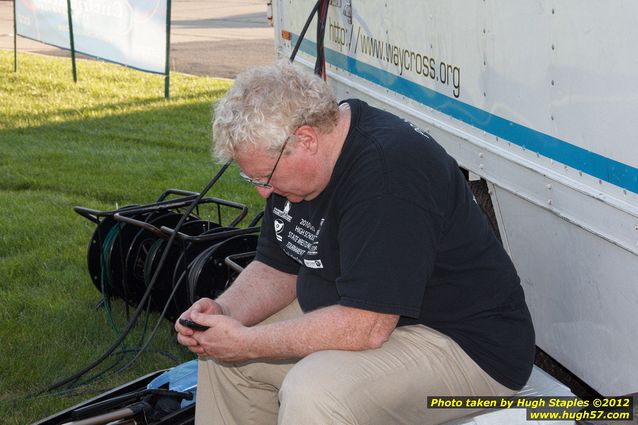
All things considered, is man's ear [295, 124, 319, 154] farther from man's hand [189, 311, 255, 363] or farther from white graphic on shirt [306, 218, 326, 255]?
man's hand [189, 311, 255, 363]

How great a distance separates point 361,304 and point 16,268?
10.6 ft

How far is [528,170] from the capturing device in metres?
2.86

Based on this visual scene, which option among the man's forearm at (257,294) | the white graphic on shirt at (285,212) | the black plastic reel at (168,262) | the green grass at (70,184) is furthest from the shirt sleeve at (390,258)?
the black plastic reel at (168,262)

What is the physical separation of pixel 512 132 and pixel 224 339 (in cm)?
111

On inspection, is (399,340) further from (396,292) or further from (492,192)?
(492,192)

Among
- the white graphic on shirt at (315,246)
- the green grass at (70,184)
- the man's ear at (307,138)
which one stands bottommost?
the green grass at (70,184)

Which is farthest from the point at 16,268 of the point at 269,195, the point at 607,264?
the point at 607,264

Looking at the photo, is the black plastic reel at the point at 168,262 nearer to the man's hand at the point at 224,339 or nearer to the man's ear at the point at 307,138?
the man's hand at the point at 224,339

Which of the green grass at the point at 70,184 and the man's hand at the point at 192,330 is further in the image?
the green grass at the point at 70,184

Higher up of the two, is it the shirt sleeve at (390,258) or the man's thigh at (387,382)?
the shirt sleeve at (390,258)

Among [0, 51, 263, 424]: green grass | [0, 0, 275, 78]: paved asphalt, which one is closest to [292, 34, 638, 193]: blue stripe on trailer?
[0, 51, 263, 424]: green grass

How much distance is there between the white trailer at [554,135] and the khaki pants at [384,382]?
40cm

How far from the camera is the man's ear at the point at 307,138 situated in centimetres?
242

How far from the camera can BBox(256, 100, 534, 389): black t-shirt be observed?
230 centimetres
